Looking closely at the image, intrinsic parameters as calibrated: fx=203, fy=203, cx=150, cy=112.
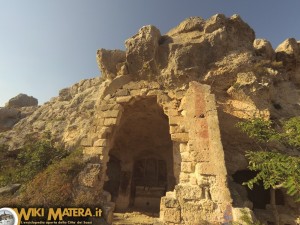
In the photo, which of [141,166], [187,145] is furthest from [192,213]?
[141,166]

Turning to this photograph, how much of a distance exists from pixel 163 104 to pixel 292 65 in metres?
8.05

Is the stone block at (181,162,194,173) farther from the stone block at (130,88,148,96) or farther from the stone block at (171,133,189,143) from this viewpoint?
the stone block at (130,88,148,96)

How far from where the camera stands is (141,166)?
38.2ft

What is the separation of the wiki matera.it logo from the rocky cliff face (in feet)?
8.56

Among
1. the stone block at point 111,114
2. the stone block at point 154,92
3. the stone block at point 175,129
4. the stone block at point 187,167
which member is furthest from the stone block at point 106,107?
the stone block at point 187,167

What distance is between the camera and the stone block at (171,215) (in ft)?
15.5

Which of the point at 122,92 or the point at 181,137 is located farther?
the point at 122,92

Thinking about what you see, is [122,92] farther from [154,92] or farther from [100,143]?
[100,143]

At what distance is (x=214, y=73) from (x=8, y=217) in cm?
832

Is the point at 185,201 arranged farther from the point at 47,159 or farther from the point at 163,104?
the point at 47,159

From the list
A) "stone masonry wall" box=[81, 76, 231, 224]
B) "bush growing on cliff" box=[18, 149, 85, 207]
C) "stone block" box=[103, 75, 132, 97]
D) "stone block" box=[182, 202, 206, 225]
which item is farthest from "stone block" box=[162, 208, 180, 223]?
"stone block" box=[103, 75, 132, 97]

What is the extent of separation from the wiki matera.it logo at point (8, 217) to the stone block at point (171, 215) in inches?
123

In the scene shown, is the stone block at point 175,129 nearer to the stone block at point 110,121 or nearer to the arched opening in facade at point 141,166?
the stone block at point 110,121

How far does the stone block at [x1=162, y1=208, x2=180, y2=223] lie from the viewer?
4723mm
